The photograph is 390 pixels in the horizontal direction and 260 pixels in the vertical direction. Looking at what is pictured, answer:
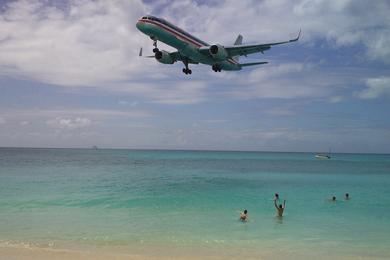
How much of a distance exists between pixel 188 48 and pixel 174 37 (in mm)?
2187

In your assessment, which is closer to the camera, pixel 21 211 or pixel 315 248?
pixel 315 248

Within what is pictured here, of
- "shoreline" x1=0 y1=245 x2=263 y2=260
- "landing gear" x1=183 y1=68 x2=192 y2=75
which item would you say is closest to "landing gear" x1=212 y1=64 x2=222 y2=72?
"landing gear" x1=183 y1=68 x2=192 y2=75

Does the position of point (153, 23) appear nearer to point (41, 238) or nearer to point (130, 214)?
point (130, 214)

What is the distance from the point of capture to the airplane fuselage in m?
30.6

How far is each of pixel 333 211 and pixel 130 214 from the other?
1550 cm

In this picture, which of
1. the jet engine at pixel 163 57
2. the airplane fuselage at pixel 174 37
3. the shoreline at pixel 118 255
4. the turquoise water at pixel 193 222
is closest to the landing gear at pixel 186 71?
the jet engine at pixel 163 57

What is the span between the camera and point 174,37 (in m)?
32.1

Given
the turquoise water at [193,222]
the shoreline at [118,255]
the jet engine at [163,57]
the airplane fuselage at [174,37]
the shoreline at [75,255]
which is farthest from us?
the jet engine at [163,57]

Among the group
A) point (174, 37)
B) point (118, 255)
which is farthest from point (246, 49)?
point (118, 255)

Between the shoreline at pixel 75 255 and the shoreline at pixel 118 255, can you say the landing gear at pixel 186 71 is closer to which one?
the shoreline at pixel 118 255

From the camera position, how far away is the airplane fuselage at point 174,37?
3061cm

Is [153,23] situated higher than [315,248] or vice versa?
[153,23]

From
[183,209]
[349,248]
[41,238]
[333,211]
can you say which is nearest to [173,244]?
[41,238]

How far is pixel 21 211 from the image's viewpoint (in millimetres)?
28219
